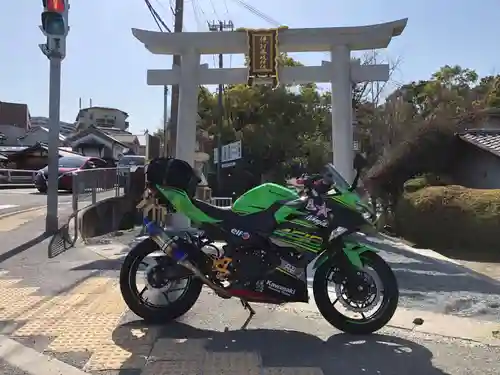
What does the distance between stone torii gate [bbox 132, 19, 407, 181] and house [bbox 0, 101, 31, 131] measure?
5720 centimetres

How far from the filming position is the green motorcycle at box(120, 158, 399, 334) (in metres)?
4.80

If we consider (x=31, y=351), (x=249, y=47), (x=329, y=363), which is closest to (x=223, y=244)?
(x=329, y=363)

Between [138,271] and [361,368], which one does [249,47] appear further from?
[361,368]

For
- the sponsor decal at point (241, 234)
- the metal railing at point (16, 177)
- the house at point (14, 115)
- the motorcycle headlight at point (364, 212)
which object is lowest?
the sponsor decal at point (241, 234)

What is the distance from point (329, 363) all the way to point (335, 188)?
1.43 metres

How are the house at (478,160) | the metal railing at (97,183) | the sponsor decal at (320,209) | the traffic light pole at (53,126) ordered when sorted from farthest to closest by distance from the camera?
the house at (478,160), the metal railing at (97,183), the traffic light pole at (53,126), the sponsor decal at (320,209)

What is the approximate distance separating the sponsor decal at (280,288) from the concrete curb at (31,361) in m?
1.62

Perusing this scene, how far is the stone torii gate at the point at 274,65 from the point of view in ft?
39.4

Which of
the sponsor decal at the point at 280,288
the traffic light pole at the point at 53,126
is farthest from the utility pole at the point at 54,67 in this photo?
the sponsor decal at the point at 280,288

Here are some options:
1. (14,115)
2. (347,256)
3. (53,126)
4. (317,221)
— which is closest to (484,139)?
(53,126)

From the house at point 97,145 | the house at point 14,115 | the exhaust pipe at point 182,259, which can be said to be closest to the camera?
the exhaust pipe at point 182,259

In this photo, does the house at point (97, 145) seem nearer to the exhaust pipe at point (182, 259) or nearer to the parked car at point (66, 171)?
the parked car at point (66, 171)

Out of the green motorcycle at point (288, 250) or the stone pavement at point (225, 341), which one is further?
the green motorcycle at point (288, 250)

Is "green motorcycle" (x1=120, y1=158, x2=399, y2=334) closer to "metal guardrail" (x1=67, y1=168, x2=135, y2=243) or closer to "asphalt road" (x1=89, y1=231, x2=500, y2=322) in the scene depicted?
"asphalt road" (x1=89, y1=231, x2=500, y2=322)
